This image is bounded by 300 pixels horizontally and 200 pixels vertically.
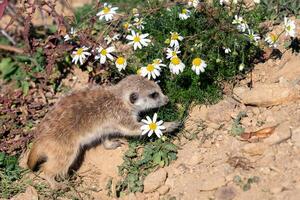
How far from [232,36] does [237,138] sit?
1.17 m

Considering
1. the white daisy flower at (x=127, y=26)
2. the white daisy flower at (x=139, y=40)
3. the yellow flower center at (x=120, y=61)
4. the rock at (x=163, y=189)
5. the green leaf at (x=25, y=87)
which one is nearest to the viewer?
the rock at (x=163, y=189)

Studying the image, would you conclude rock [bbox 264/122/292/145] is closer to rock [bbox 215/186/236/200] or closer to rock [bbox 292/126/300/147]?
rock [bbox 292/126/300/147]

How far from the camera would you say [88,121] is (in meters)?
6.31

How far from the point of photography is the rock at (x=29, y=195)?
243 inches

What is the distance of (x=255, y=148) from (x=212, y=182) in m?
0.58

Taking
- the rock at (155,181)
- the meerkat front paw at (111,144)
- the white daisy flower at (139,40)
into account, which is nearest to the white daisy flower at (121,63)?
the white daisy flower at (139,40)

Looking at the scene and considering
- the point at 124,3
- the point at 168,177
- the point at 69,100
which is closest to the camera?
the point at 168,177

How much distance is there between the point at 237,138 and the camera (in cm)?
593

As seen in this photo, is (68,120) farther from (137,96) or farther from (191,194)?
(191,194)

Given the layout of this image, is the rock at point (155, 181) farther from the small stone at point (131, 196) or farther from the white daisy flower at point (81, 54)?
the white daisy flower at point (81, 54)

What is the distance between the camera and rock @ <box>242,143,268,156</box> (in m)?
5.60

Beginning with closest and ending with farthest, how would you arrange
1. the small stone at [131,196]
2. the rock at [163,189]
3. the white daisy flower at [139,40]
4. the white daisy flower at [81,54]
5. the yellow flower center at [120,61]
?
the rock at [163,189], the small stone at [131,196], the yellow flower center at [120,61], the white daisy flower at [139,40], the white daisy flower at [81,54]

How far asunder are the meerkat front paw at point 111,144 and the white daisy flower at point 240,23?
200 cm

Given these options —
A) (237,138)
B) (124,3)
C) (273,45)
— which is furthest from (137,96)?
(124,3)
